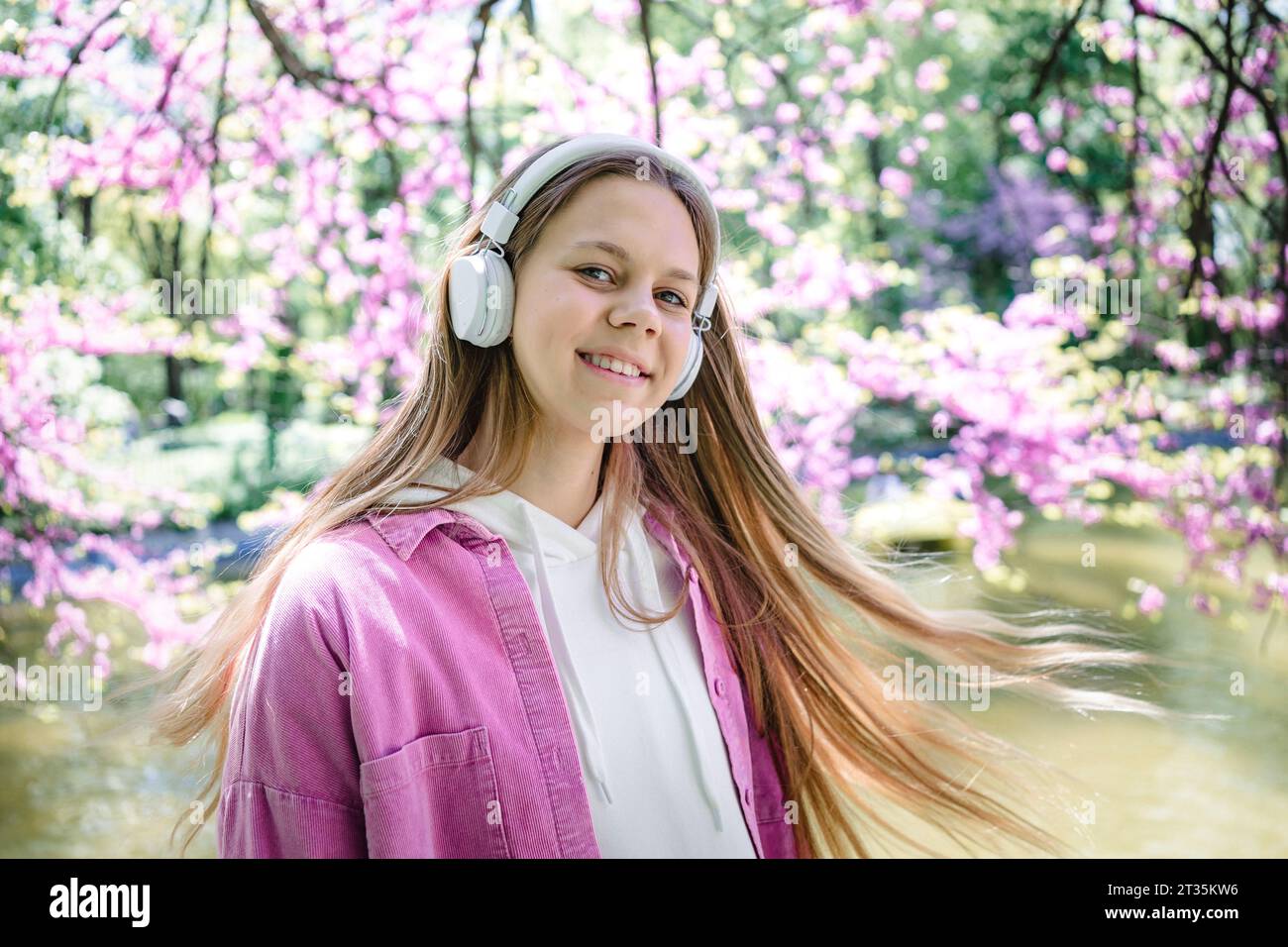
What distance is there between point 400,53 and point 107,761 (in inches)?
149

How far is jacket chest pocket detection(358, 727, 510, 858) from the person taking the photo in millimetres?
1164

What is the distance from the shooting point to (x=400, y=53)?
179 inches

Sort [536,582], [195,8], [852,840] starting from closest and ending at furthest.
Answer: [536,582]
[852,840]
[195,8]

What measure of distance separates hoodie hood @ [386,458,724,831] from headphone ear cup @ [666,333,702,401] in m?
0.20

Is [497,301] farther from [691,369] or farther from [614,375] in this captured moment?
[691,369]

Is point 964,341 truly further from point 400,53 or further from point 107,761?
point 107,761

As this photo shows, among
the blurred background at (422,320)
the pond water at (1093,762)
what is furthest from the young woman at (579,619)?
the pond water at (1093,762)

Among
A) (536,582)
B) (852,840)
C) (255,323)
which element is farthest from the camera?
(255,323)

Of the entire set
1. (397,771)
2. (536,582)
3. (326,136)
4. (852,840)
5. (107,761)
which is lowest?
(107,761)

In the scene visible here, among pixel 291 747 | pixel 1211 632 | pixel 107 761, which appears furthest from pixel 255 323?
pixel 1211 632

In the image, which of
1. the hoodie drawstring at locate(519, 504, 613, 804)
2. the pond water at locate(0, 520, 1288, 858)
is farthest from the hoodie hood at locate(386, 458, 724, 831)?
the pond water at locate(0, 520, 1288, 858)

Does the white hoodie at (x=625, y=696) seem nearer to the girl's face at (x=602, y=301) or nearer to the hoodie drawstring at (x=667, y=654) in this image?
the hoodie drawstring at (x=667, y=654)

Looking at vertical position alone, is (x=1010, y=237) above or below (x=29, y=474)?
above

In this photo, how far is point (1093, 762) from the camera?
5.86 metres
